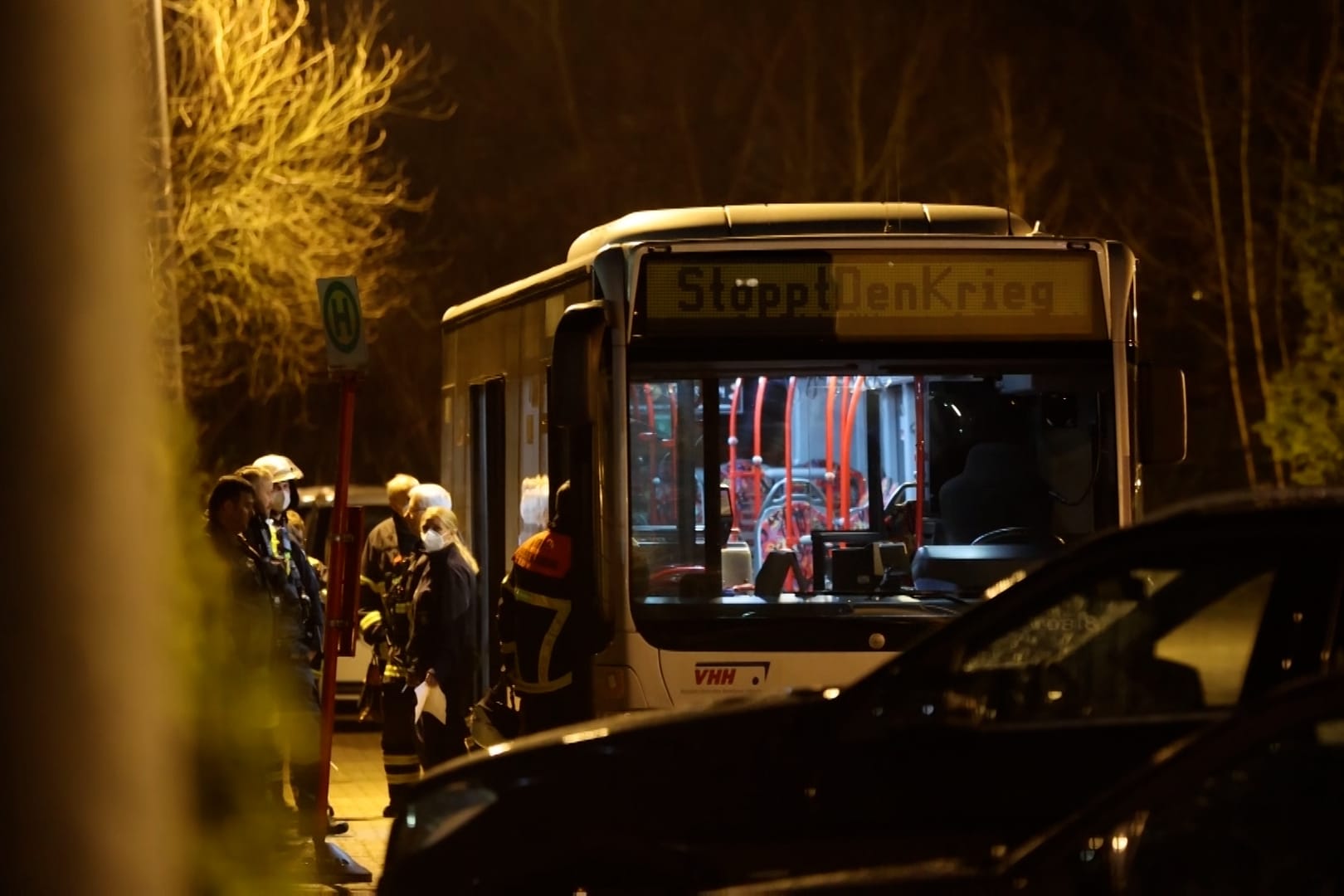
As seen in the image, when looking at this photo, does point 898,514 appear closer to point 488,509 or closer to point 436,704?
point 436,704

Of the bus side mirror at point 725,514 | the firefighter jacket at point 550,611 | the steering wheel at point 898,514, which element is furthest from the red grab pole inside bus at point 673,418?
the steering wheel at point 898,514

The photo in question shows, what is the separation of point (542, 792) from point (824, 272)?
4237 mm

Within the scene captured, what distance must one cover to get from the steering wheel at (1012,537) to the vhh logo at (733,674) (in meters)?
1.08

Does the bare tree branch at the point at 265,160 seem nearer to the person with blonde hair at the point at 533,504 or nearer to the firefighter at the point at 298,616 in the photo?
the firefighter at the point at 298,616

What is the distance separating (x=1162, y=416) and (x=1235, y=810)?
5053 millimetres

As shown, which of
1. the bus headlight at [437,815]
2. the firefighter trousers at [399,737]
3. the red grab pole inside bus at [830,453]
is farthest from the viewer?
the firefighter trousers at [399,737]

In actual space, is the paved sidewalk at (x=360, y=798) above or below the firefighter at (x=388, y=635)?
below

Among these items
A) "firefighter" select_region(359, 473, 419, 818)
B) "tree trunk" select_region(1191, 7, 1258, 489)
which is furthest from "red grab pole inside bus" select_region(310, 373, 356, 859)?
"tree trunk" select_region(1191, 7, 1258, 489)

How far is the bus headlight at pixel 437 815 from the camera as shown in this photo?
16.0 ft

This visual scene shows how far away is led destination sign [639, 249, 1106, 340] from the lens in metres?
8.55

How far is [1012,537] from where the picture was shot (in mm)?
8508

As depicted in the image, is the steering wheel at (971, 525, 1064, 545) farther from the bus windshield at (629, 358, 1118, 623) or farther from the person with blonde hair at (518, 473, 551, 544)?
the person with blonde hair at (518, 473, 551, 544)

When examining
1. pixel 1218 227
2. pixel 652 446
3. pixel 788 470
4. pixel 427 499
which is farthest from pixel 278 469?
pixel 1218 227

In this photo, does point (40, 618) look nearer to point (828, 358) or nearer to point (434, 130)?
point (828, 358)
